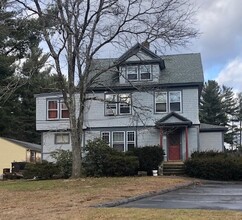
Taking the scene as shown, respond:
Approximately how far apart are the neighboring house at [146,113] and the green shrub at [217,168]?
4.26 metres

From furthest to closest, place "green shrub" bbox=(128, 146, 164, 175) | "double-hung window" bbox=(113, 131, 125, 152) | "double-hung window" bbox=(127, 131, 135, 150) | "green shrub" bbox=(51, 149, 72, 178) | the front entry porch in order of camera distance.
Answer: "double-hung window" bbox=(113, 131, 125, 152)
"double-hung window" bbox=(127, 131, 135, 150)
the front entry porch
"green shrub" bbox=(128, 146, 164, 175)
"green shrub" bbox=(51, 149, 72, 178)

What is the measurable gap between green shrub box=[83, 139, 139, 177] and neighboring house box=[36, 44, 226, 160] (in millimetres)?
5048

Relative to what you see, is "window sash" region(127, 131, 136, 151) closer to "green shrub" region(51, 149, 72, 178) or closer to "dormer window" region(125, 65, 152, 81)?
"dormer window" region(125, 65, 152, 81)

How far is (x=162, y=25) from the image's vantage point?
82.5ft

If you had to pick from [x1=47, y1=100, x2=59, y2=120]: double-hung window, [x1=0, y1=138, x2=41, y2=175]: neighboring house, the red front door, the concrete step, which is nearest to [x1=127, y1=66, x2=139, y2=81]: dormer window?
the red front door

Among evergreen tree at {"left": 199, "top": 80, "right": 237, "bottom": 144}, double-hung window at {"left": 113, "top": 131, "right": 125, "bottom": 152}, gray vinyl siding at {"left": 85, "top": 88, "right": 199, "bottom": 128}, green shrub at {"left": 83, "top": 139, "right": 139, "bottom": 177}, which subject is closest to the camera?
green shrub at {"left": 83, "top": 139, "right": 139, "bottom": 177}

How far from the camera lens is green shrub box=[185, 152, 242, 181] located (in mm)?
29297

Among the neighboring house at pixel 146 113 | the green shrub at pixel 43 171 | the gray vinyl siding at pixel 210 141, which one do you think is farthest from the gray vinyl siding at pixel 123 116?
the green shrub at pixel 43 171

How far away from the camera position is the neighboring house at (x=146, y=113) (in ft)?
114

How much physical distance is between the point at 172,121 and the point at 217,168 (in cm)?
617

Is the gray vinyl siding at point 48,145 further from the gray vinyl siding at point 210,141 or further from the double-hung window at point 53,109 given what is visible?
the gray vinyl siding at point 210,141

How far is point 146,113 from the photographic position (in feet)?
115

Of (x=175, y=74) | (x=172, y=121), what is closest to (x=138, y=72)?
(x=175, y=74)

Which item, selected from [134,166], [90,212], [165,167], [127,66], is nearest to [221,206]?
[90,212]
